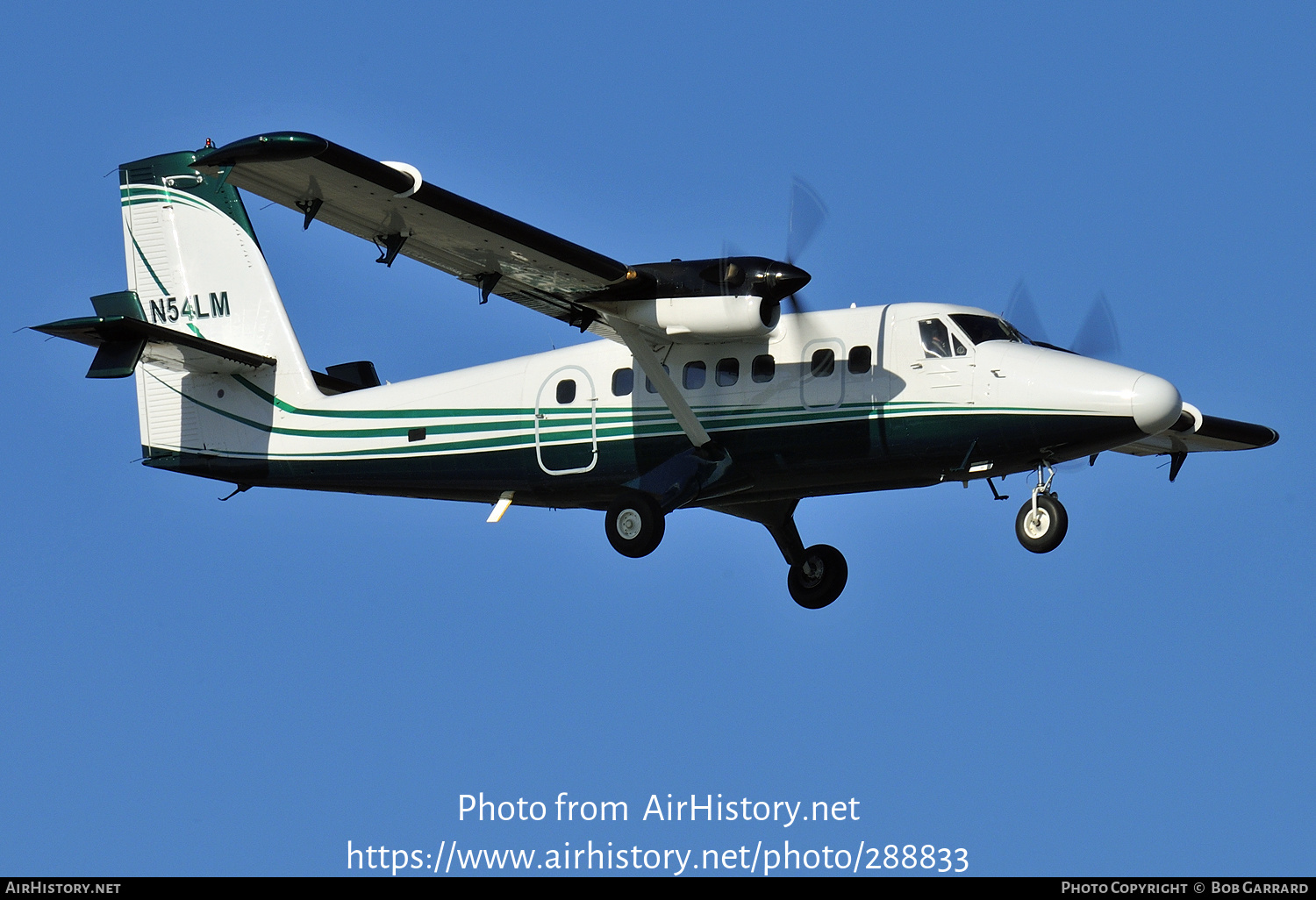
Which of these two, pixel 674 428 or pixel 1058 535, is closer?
pixel 1058 535

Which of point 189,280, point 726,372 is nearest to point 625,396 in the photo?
point 726,372

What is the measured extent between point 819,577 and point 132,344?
7.52 metres

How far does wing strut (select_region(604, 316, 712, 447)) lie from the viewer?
1694 cm

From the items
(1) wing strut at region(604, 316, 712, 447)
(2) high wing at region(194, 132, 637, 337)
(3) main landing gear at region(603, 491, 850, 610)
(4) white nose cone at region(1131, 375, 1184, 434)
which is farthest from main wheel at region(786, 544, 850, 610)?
(4) white nose cone at region(1131, 375, 1184, 434)

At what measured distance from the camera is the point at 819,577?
1884 cm

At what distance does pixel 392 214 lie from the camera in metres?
15.4

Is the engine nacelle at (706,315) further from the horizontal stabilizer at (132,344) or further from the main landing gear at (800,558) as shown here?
the horizontal stabilizer at (132,344)

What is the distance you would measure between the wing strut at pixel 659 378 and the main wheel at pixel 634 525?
32.5 inches

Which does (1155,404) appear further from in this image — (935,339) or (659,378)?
(659,378)

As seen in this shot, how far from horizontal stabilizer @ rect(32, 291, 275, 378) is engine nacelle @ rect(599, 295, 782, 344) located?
4.63 meters

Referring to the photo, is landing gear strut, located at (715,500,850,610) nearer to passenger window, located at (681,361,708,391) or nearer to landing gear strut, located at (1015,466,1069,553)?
passenger window, located at (681,361,708,391)
